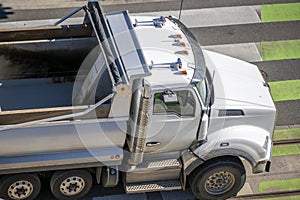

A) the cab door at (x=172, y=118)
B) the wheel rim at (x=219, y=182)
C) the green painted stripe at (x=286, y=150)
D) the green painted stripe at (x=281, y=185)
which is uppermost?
the cab door at (x=172, y=118)

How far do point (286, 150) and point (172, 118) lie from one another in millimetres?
3505

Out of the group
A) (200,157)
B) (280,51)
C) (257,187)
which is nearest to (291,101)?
(280,51)

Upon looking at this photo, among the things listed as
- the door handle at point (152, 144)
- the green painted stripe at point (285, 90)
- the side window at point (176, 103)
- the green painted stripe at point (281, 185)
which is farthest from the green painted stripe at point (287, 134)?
the door handle at point (152, 144)

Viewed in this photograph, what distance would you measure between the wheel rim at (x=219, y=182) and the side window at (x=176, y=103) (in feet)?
4.80

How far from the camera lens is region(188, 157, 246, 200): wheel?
32.4 ft

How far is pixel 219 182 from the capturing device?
10.2 m

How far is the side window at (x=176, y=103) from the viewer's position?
30.0ft

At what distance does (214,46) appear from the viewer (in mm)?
14078

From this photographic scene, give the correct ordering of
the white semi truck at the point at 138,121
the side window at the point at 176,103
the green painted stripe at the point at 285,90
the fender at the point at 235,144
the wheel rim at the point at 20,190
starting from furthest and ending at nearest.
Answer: the green painted stripe at the point at 285,90 → the fender at the point at 235,144 → the wheel rim at the point at 20,190 → the side window at the point at 176,103 → the white semi truck at the point at 138,121

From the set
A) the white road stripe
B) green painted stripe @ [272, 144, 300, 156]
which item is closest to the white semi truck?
green painted stripe @ [272, 144, 300, 156]

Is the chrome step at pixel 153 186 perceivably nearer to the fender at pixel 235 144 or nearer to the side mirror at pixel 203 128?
the fender at pixel 235 144

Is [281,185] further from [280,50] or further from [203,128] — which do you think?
[280,50]

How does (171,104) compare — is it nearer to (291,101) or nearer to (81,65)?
(81,65)

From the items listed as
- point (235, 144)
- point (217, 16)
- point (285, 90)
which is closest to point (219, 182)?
point (235, 144)
